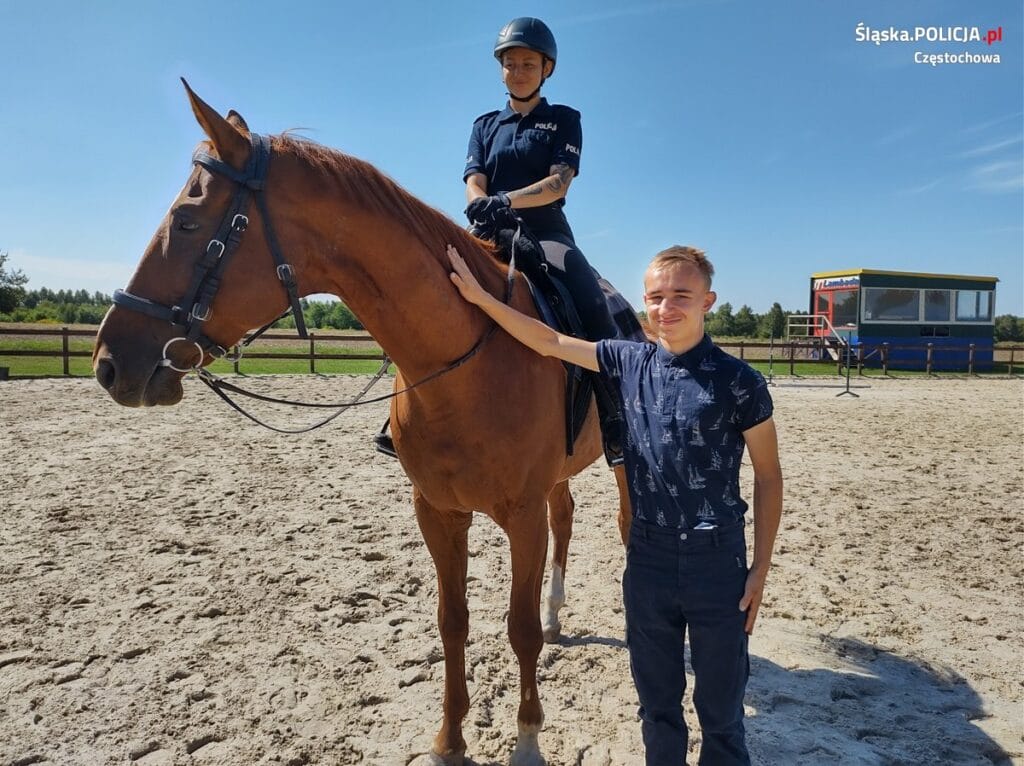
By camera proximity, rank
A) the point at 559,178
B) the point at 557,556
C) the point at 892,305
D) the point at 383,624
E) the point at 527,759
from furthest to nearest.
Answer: the point at 892,305 → the point at 557,556 → the point at 383,624 → the point at 559,178 → the point at 527,759

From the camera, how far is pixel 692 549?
1.85 m

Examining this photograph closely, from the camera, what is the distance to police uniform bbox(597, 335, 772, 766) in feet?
6.01

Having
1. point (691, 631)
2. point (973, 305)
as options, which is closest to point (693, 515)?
point (691, 631)

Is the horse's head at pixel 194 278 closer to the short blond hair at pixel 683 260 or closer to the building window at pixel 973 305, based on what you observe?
the short blond hair at pixel 683 260

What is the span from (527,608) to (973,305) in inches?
1154

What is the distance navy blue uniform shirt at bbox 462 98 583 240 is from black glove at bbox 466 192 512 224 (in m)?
0.43

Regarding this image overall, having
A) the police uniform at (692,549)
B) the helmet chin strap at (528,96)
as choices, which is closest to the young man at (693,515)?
the police uniform at (692,549)

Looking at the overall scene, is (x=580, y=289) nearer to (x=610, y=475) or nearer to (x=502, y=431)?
(x=502, y=431)

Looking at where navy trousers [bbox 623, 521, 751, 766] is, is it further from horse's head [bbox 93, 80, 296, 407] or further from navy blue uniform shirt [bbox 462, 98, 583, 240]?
navy blue uniform shirt [bbox 462, 98, 583, 240]

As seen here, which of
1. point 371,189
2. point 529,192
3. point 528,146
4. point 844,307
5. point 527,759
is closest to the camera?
point 371,189

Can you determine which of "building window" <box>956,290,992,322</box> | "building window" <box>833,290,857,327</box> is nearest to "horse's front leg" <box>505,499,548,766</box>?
"building window" <box>833,290,857,327</box>

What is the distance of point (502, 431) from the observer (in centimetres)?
239

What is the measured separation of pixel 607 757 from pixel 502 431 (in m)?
1.54

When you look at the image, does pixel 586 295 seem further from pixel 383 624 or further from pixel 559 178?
pixel 383 624
